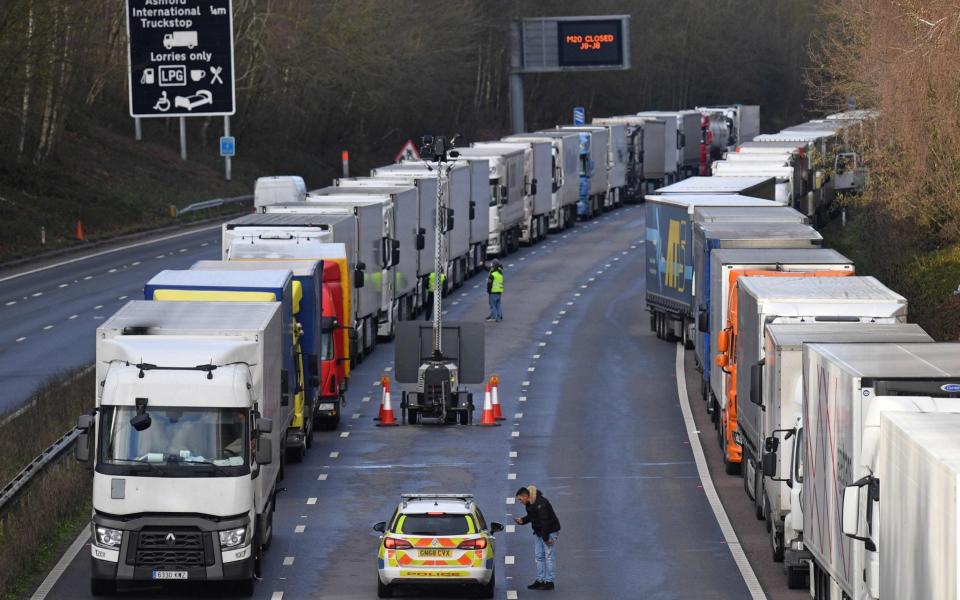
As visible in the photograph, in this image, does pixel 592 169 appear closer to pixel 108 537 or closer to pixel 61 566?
pixel 61 566

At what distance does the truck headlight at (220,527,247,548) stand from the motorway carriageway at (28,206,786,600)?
1.25 m

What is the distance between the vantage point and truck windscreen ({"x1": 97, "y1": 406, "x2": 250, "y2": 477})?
20.3 metres

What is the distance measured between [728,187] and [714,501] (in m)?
24.2

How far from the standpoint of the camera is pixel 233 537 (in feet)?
66.9

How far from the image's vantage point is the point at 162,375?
2041 centimetres

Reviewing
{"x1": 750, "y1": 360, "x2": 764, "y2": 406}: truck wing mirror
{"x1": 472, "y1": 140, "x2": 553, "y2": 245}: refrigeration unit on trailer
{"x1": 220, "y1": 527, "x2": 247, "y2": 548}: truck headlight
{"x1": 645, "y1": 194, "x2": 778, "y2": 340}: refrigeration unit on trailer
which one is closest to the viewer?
{"x1": 220, "y1": 527, "x2": 247, "y2": 548}: truck headlight

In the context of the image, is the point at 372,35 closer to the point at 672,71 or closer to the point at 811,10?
the point at 672,71

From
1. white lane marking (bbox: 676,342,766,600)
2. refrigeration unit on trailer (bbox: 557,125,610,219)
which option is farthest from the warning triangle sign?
white lane marking (bbox: 676,342,766,600)

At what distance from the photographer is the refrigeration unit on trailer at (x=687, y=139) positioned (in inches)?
3590

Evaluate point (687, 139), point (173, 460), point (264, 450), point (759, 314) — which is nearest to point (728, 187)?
point (759, 314)

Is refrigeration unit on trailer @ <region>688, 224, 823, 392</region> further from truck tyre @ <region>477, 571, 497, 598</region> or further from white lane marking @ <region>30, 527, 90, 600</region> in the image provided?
white lane marking @ <region>30, 527, 90, 600</region>

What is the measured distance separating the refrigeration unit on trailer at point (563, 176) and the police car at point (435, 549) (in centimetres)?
4773

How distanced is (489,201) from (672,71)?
299 ft

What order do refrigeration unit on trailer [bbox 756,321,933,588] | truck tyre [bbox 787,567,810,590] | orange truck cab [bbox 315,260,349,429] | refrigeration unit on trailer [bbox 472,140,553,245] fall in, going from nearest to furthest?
refrigeration unit on trailer [bbox 756,321,933,588] → truck tyre [bbox 787,567,810,590] → orange truck cab [bbox 315,260,349,429] → refrigeration unit on trailer [bbox 472,140,553,245]
